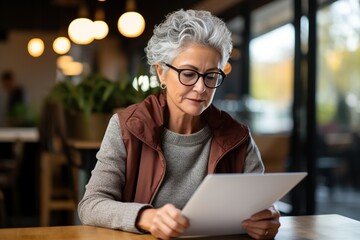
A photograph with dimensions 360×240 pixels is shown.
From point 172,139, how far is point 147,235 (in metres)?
0.40

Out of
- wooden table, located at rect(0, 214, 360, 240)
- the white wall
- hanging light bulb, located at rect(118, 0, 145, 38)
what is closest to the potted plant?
wooden table, located at rect(0, 214, 360, 240)

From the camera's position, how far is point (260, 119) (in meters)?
7.84

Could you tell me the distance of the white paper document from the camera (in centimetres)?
142

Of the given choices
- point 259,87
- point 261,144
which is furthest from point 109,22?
point 261,144

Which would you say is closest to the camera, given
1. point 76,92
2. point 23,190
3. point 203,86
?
point 203,86

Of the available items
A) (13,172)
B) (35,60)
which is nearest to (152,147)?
(13,172)

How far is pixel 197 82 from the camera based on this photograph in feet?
5.92

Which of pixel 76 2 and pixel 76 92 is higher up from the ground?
pixel 76 2

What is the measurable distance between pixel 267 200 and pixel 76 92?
9.09ft

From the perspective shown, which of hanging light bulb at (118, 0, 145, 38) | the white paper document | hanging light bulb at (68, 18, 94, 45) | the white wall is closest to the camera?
the white paper document

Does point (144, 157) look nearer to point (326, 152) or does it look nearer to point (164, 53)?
point (164, 53)

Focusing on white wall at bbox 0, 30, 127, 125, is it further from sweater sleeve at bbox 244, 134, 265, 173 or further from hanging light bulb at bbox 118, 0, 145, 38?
sweater sleeve at bbox 244, 134, 265, 173

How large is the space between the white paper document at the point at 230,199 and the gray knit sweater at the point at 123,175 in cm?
22

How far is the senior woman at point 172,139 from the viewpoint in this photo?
1812 millimetres
